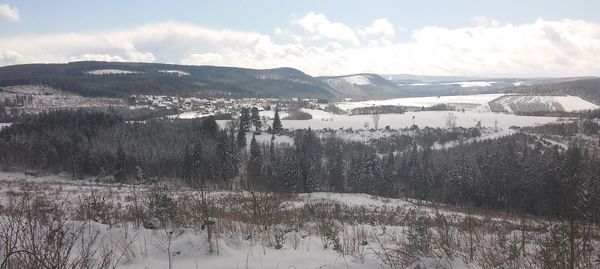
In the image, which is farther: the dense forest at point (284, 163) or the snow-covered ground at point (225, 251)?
the dense forest at point (284, 163)

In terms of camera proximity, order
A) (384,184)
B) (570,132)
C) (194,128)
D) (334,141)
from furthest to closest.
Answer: (570,132) < (334,141) < (194,128) < (384,184)

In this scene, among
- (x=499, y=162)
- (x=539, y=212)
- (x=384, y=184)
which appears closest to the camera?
(x=539, y=212)

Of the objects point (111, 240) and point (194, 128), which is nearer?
point (111, 240)

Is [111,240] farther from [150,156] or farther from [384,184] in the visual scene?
[150,156]

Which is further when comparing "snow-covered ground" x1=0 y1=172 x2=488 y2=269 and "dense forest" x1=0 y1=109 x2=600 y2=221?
"dense forest" x1=0 y1=109 x2=600 y2=221

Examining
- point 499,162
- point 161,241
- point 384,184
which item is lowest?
point 384,184

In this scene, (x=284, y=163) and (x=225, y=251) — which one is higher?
(x=225, y=251)

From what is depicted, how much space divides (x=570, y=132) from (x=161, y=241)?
17429cm

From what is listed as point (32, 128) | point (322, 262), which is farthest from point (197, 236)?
point (32, 128)

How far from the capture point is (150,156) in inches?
3135

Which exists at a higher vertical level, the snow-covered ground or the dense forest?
the snow-covered ground

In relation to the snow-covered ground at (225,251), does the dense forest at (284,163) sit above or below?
below

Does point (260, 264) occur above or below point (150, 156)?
above

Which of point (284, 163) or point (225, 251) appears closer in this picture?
point (225, 251)
